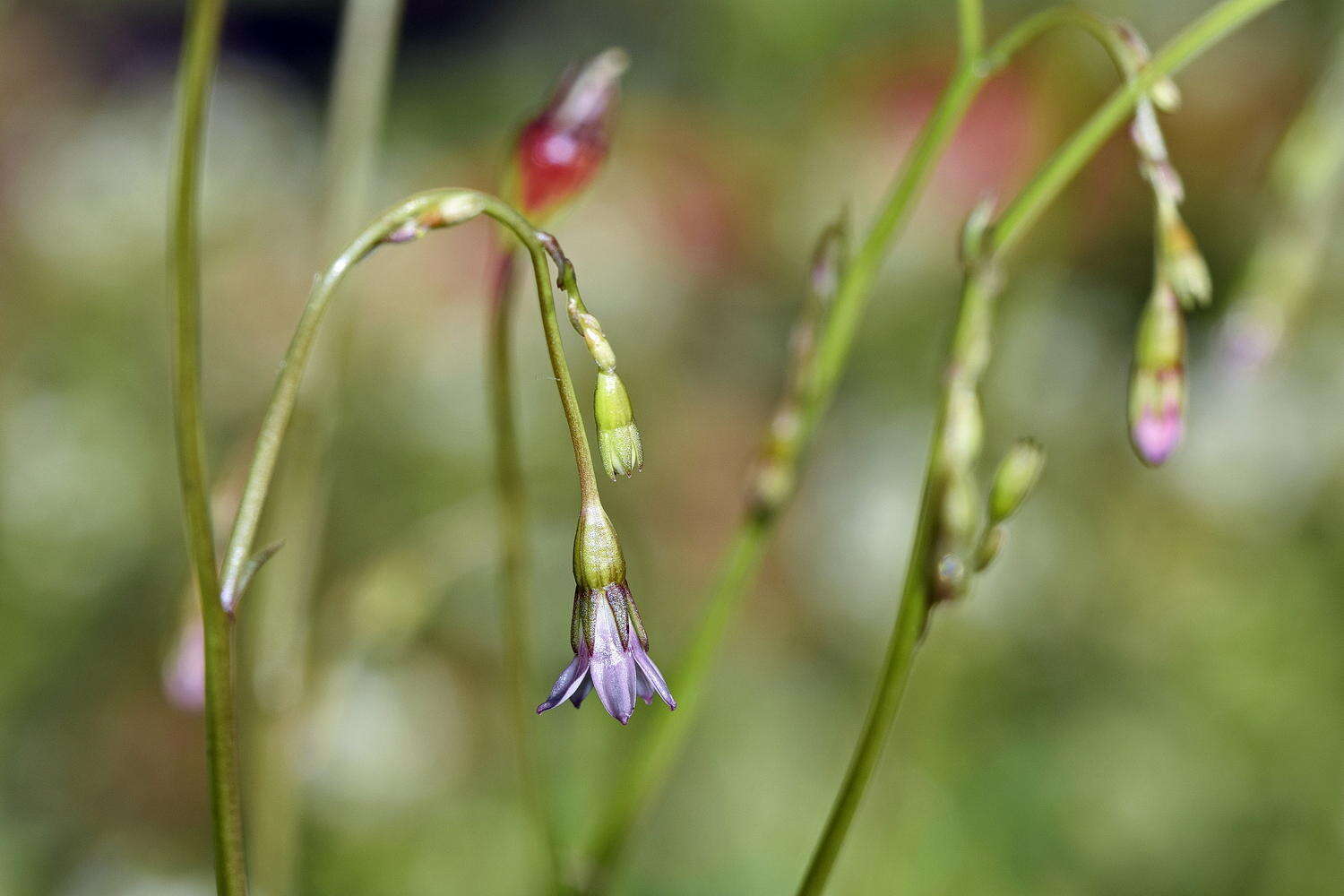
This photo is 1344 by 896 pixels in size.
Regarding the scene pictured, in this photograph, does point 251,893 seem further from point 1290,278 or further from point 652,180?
point 652,180

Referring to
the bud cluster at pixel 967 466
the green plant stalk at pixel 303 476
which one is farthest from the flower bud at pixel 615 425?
the green plant stalk at pixel 303 476

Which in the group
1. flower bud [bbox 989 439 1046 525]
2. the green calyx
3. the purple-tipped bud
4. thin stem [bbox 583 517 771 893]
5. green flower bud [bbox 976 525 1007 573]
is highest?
the green calyx

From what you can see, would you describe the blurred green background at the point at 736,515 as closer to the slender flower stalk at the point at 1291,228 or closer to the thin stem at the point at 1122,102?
the slender flower stalk at the point at 1291,228

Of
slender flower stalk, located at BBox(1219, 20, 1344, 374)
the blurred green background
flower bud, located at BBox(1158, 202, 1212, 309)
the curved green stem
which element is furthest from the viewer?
the blurred green background

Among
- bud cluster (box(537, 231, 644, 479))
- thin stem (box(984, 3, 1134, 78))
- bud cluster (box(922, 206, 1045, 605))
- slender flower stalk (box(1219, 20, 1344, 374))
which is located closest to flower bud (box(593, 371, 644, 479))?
bud cluster (box(537, 231, 644, 479))

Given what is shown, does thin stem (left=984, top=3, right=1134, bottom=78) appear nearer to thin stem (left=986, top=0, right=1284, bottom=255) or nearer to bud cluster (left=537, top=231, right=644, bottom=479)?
thin stem (left=986, top=0, right=1284, bottom=255)

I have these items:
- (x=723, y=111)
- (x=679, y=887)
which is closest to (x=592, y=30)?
→ (x=723, y=111)
